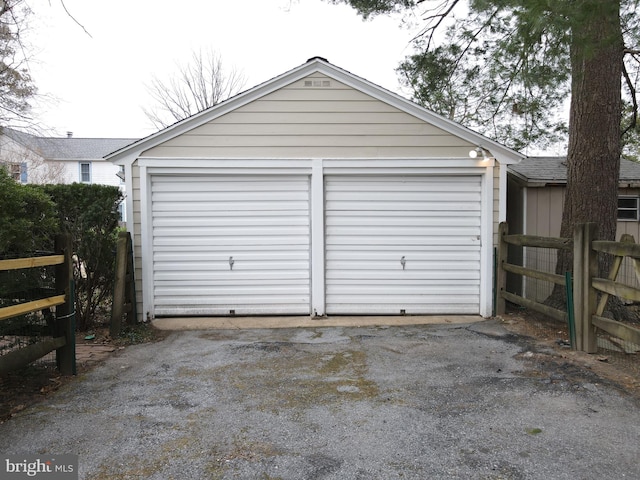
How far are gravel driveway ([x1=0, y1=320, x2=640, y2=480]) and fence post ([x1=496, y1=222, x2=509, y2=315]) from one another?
4.99 ft

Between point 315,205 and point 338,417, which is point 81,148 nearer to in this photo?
point 315,205

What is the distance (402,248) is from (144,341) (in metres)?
3.90

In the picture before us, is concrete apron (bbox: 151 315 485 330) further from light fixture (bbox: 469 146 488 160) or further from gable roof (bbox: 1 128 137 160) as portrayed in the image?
gable roof (bbox: 1 128 137 160)

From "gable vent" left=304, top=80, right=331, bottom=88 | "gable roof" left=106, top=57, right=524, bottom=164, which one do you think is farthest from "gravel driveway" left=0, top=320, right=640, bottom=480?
"gable vent" left=304, top=80, right=331, bottom=88

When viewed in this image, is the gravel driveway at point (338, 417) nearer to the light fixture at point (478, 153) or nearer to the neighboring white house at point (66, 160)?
the light fixture at point (478, 153)

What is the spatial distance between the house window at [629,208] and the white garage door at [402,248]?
3883 millimetres

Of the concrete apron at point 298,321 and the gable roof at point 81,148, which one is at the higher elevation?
the gable roof at point 81,148

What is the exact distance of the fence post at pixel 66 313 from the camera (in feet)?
13.7

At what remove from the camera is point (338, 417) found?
3.24 meters

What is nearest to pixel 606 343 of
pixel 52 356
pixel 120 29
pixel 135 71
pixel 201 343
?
pixel 201 343

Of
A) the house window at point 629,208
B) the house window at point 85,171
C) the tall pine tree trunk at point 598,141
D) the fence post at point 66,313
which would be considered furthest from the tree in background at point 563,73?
the house window at point 85,171

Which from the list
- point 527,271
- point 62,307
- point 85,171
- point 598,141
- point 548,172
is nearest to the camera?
point 62,307

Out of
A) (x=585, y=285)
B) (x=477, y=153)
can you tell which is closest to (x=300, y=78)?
(x=477, y=153)

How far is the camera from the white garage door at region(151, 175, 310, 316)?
659 centimetres
